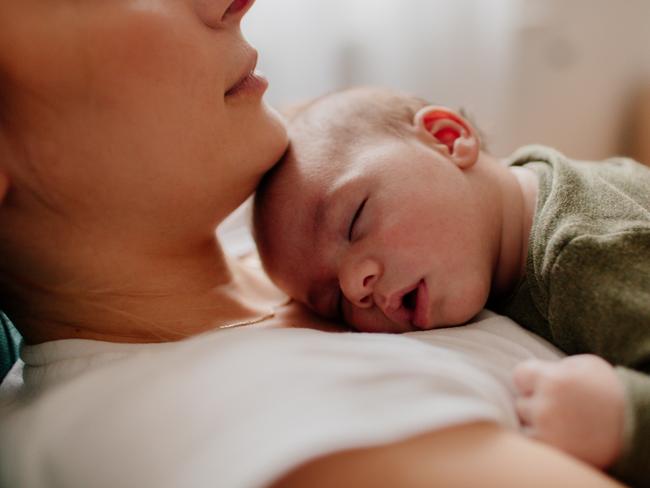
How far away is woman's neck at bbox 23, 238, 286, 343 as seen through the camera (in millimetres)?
881

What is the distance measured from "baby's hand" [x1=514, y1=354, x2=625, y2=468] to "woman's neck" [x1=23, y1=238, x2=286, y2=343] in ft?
1.55

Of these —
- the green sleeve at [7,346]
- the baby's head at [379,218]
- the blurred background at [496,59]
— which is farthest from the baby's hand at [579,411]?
the blurred background at [496,59]

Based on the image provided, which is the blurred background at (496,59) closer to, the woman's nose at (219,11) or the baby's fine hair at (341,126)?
the baby's fine hair at (341,126)

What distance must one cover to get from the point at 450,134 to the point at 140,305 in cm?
57

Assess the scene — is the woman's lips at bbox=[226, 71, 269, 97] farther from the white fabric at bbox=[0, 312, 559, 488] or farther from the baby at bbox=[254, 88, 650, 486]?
the white fabric at bbox=[0, 312, 559, 488]

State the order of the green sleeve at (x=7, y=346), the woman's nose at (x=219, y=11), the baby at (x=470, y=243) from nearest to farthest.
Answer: the baby at (x=470, y=243) < the woman's nose at (x=219, y=11) < the green sleeve at (x=7, y=346)

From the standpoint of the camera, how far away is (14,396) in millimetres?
824

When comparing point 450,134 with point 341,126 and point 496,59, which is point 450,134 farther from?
point 496,59

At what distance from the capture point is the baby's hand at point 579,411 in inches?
23.8

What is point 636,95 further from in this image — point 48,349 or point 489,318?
point 48,349

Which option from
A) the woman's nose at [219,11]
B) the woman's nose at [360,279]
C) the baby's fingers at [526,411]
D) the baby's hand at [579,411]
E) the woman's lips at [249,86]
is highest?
the woman's nose at [219,11]

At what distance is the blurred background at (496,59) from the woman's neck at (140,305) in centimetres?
107

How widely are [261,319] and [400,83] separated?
49.9 inches

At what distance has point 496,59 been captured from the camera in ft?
6.56
